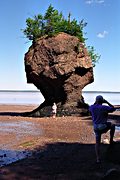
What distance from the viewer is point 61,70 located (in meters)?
30.0

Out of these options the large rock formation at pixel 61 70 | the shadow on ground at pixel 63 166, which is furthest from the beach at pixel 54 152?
the large rock formation at pixel 61 70

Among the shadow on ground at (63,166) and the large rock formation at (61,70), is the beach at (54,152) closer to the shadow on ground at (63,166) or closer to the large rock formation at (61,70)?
the shadow on ground at (63,166)

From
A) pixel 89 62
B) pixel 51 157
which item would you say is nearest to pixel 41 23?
pixel 89 62

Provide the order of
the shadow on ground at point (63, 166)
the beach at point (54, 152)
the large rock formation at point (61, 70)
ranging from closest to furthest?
1. the shadow on ground at point (63, 166)
2. the beach at point (54, 152)
3. the large rock formation at point (61, 70)

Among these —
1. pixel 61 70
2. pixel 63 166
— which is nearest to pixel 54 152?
pixel 63 166

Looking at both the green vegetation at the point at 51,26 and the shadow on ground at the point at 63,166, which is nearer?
the shadow on ground at the point at 63,166

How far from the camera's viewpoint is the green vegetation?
1224 inches

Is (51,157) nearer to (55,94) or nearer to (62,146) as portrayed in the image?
(62,146)

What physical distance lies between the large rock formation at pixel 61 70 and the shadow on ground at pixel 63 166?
15.6 m

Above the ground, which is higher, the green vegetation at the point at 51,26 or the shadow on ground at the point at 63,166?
the green vegetation at the point at 51,26

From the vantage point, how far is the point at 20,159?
13.7 m

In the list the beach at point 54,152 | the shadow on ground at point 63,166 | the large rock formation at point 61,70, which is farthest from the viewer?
the large rock formation at point 61,70

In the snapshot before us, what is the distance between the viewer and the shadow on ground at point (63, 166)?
35.6 ft

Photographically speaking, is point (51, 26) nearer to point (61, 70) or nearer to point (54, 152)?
point (61, 70)
